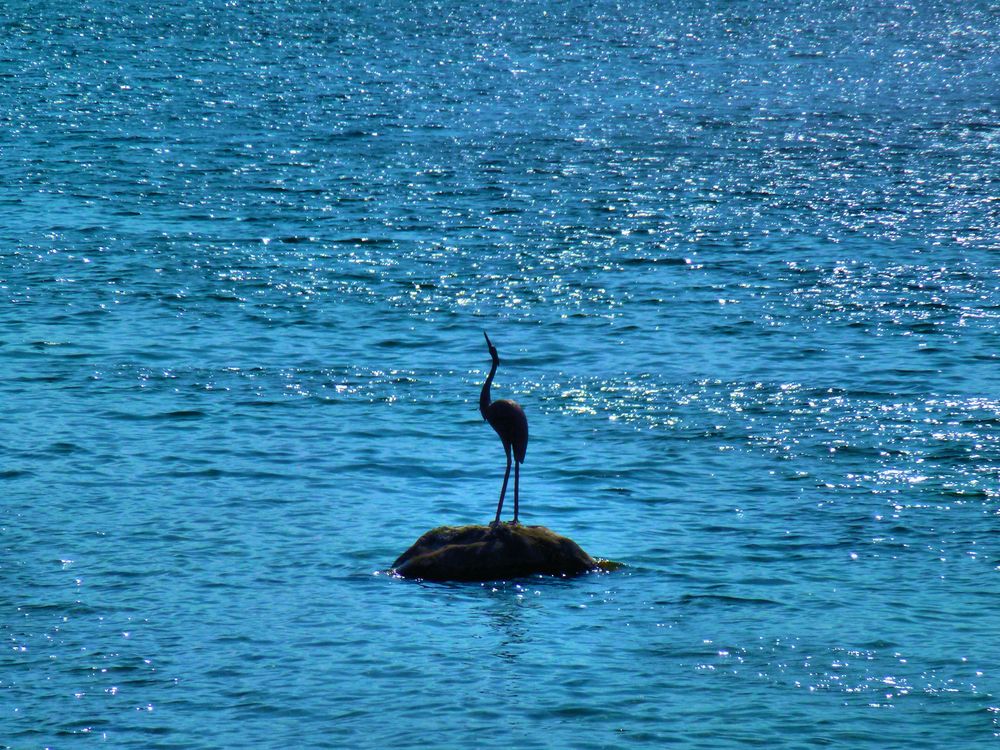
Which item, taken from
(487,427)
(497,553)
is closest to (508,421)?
(497,553)

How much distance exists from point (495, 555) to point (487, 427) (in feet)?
22.1

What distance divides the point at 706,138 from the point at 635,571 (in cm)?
3484

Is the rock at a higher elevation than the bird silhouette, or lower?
lower

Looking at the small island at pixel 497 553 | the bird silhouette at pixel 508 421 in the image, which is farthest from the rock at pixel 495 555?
the bird silhouette at pixel 508 421

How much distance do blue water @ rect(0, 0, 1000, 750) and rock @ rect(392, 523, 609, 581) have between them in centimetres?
31

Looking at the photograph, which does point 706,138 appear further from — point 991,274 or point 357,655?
point 357,655

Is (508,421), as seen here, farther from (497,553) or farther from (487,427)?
(487,427)

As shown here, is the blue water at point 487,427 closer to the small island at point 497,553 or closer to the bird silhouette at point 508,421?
the small island at point 497,553

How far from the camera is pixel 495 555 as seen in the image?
19.5 metres

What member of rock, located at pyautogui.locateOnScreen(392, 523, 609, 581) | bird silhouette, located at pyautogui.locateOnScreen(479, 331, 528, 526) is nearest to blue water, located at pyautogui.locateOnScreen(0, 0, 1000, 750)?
rock, located at pyautogui.locateOnScreen(392, 523, 609, 581)

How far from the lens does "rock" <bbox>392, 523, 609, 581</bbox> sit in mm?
19453

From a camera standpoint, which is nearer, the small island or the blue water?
the blue water

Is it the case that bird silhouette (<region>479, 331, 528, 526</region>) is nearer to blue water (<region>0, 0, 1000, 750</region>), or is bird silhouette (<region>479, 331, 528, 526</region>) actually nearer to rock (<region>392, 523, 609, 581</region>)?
rock (<region>392, 523, 609, 581</region>)

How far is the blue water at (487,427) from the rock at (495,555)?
0.31m
